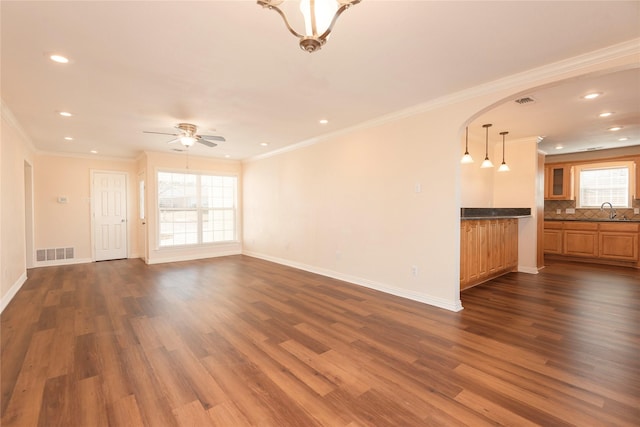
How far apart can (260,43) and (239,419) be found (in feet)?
8.84

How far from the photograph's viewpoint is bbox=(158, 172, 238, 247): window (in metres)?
6.84

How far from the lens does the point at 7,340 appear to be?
2748 millimetres

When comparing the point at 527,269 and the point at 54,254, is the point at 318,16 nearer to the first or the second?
the point at 527,269

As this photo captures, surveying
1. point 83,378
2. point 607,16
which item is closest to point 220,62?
point 83,378

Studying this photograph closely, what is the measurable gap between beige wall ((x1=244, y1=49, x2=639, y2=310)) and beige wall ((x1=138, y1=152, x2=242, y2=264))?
2102 mm

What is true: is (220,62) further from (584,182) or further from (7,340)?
(584,182)

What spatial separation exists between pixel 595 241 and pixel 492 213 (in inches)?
151

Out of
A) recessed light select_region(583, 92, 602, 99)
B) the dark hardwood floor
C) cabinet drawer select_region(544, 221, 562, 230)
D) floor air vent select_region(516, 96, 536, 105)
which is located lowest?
the dark hardwood floor

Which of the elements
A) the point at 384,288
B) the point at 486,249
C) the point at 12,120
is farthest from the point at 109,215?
the point at 486,249

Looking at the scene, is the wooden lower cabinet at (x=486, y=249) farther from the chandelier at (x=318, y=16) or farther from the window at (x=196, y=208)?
the window at (x=196, y=208)

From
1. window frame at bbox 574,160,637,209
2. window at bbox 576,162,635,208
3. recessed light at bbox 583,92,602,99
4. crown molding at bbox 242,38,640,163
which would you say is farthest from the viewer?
window at bbox 576,162,635,208

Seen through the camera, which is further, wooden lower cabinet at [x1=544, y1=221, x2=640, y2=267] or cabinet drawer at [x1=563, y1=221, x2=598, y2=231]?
cabinet drawer at [x1=563, y1=221, x2=598, y2=231]

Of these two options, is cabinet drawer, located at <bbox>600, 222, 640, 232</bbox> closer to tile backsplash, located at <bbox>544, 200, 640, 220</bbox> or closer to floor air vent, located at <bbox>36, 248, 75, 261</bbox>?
tile backsplash, located at <bbox>544, 200, 640, 220</bbox>

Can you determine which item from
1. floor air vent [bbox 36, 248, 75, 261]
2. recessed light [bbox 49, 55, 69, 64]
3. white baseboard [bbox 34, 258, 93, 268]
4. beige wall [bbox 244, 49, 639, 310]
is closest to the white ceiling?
recessed light [bbox 49, 55, 69, 64]
